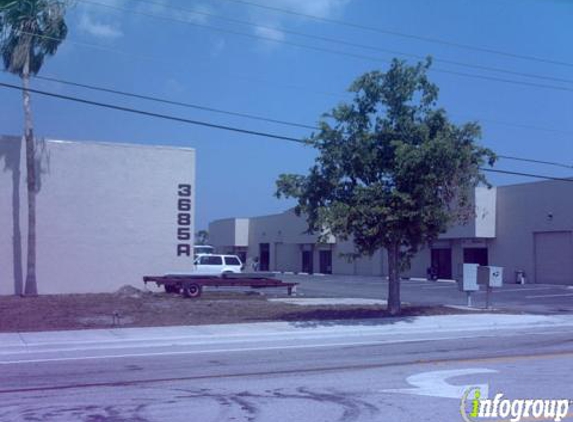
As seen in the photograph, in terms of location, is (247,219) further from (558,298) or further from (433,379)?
(433,379)

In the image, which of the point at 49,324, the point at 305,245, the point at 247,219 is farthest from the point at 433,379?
the point at 247,219

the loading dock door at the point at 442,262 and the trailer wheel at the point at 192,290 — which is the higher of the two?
the loading dock door at the point at 442,262

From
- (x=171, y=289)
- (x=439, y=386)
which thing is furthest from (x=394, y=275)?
(x=171, y=289)

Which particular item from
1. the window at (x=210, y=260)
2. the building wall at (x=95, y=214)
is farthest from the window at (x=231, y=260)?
the building wall at (x=95, y=214)

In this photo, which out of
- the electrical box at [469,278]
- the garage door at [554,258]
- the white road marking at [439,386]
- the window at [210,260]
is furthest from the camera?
the garage door at [554,258]

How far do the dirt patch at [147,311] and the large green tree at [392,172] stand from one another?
10.4ft

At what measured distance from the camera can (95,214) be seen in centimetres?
3269

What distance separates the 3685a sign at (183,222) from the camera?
34188 millimetres

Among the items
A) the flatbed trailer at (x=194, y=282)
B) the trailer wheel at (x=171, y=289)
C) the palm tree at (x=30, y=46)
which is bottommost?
the trailer wheel at (x=171, y=289)

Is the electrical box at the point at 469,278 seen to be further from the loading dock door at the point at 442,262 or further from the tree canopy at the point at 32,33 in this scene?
the loading dock door at the point at 442,262

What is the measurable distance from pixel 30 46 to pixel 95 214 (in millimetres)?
7302

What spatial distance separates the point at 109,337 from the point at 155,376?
6167 millimetres

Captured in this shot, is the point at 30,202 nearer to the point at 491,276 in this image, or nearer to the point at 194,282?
the point at 194,282

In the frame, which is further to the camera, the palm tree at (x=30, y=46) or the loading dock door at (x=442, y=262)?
the loading dock door at (x=442, y=262)
